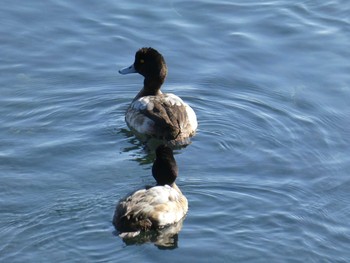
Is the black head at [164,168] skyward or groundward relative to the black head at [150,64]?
groundward

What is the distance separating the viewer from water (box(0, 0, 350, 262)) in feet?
48.1

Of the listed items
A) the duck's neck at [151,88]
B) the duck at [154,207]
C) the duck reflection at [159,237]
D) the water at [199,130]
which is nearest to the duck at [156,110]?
the duck's neck at [151,88]

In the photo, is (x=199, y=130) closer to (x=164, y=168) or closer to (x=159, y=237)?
(x=164, y=168)

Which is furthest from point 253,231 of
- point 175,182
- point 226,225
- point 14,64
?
point 14,64

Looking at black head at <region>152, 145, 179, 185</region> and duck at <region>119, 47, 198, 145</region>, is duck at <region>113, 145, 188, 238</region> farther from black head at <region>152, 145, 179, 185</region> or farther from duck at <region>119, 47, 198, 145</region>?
duck at <region>119, 47, 198, 145</region>

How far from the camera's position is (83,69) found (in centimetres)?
2008

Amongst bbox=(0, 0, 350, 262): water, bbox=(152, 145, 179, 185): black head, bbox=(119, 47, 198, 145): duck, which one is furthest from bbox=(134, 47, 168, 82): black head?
bbox=(152, 145, 179, 185): black head

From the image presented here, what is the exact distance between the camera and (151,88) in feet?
62.8

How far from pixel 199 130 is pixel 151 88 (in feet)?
4.32

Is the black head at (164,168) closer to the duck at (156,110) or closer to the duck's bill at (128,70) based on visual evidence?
the duck at (156,110)

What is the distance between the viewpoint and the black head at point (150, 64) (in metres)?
19.0

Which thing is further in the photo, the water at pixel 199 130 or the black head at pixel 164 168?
the black head at pixel 164 168

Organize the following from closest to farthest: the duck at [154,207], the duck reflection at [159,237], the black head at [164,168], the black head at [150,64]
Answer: the duck reflection at [159,237]
the duck at [154,207]
the black head at [164,168]
the black head at [150,64]

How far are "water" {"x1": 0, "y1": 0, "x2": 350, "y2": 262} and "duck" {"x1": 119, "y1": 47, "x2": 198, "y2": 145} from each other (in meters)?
0.26
